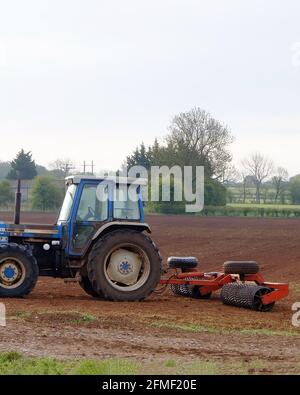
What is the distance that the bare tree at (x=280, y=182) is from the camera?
262 feet

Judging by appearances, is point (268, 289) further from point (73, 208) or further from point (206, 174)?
point (206, 174)

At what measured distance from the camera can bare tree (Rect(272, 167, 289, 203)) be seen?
79938 millimetres

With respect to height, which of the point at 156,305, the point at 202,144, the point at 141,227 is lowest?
the point at 156,305

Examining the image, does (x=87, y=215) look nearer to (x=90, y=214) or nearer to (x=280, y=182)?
(x=90, y=214)

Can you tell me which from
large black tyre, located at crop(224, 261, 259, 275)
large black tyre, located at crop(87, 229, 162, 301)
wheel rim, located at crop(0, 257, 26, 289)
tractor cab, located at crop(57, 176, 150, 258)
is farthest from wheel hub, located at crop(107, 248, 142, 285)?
large black tyre, located at crop(224, 261, 259, 275)

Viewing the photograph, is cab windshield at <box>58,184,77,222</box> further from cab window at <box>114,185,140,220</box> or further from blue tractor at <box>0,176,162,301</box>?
cab window at <box>114,185,140,220</box>

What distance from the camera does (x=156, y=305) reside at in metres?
14.8

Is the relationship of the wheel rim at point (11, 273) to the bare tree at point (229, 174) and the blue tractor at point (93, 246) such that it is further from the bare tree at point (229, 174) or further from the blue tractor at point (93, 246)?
the bare tree at point (229, 174)

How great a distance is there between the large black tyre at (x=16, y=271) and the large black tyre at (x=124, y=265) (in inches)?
38.7

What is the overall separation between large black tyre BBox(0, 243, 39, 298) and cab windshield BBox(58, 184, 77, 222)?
0.99 meters

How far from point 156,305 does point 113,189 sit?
7.08 ft

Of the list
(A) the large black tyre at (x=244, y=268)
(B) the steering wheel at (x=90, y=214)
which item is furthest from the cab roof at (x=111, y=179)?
(A) the large black tyre at (x=244, y=268)

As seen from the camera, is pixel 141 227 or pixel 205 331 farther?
pixel 141 227
